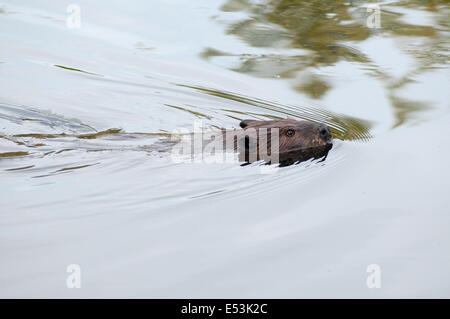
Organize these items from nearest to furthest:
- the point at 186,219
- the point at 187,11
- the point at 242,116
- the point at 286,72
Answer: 1. the point at 186,219
2. the point at 242,116
3. the point at 286,72
4. the point at 187,11

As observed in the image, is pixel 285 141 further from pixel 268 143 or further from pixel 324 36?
pixel 324 36

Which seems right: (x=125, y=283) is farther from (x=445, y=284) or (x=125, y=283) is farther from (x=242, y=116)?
(x=242, y=116)

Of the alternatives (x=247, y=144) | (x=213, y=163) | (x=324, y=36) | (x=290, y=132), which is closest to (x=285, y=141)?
(x=290, y=132)

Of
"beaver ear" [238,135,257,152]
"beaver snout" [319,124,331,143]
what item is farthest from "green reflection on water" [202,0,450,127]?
"beaver ear" [238,135,257,152]

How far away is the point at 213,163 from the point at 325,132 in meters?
1.09

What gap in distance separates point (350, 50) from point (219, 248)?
5.24 m

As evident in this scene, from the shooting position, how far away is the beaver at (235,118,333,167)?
267 inches

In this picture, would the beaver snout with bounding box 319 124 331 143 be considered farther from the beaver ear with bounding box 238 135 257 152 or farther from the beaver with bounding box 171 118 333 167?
the beaver ear with bounding box 238 135 257 152

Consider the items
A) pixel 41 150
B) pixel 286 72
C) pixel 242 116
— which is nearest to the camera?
pixel 41 150

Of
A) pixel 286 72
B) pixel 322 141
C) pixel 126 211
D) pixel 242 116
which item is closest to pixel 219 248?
pixel 126 211

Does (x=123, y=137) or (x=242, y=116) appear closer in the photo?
(x=123, y=137)

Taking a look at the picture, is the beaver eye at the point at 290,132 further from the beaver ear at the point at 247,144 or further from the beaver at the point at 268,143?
the beaver ear at the point at 247,144

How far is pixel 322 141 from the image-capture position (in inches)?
270

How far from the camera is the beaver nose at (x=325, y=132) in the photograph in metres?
6.72
